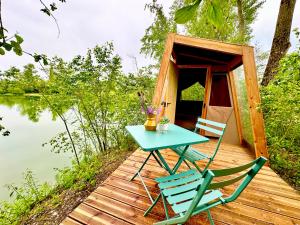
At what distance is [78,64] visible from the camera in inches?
156

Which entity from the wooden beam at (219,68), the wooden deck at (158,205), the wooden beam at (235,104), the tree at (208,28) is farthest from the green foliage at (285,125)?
the tree at (208,28)

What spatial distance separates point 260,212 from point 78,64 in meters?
4.24

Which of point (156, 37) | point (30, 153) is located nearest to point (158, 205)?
point (30, 153)

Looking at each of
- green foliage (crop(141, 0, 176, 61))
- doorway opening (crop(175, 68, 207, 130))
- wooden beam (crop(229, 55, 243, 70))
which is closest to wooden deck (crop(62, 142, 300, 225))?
wooden beam (crop(229, 55, 243, 70))

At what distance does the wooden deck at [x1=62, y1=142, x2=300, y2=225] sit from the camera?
1.79 meters

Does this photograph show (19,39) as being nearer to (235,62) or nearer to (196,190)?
(196,190)

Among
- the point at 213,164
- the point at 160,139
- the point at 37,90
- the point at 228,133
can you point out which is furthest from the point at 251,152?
the point at 37,90

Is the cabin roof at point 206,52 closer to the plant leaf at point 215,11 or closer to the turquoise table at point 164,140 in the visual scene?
the turquoise table at point 164,140

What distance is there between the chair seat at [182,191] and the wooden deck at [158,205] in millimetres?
→ 428

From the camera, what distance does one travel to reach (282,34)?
4.40m

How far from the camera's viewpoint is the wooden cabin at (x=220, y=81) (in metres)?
3.18

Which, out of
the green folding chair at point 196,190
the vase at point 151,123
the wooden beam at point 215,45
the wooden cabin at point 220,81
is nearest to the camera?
the green folding chair at point 196,190

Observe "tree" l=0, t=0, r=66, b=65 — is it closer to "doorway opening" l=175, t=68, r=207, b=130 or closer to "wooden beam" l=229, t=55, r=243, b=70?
"wooden beam" l=229, t=55, r=243, b=70

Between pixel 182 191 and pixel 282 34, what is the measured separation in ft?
16.7
